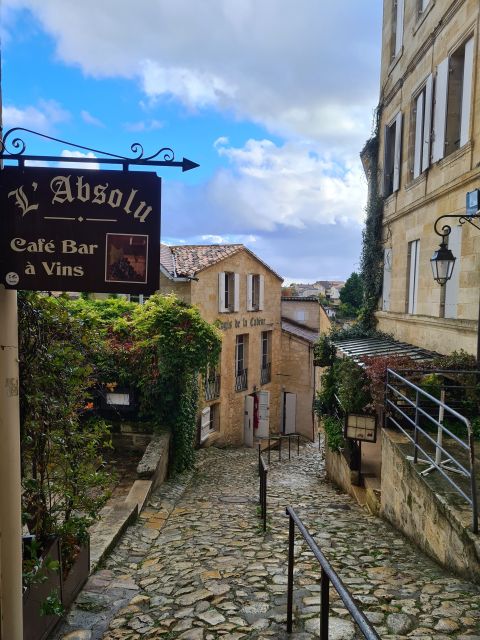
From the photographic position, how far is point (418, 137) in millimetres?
10266

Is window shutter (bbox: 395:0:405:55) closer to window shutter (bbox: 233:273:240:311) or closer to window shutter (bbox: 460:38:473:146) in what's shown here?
window shutter (bbox: 460:38:473:146)

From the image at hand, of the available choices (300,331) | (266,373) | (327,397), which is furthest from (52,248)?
(300,331)

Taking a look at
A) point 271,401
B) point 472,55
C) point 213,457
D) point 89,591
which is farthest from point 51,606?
point 271,401

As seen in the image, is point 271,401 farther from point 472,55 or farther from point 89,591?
point 89,591

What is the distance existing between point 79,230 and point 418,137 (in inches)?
377

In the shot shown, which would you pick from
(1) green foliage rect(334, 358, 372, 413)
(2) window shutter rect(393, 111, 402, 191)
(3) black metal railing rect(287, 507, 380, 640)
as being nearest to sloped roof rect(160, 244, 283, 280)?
(2) window shutter rect(393, 111, 402, 191)

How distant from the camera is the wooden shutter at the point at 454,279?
8.16m

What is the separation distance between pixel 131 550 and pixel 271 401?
17.6m

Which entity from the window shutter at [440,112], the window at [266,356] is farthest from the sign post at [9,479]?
the window at [266,356]

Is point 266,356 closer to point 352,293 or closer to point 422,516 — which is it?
point 422,516

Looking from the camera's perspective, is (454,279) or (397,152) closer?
(454,279)

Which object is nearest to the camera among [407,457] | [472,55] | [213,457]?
[407,457]

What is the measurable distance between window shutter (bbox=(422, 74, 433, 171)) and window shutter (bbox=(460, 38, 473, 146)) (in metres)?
1.34

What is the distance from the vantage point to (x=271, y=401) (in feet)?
75.3
